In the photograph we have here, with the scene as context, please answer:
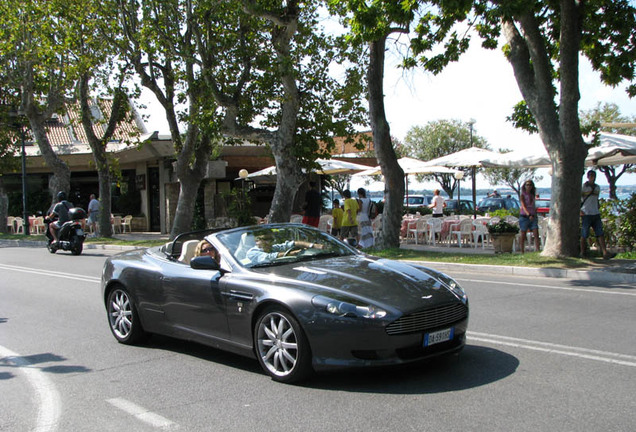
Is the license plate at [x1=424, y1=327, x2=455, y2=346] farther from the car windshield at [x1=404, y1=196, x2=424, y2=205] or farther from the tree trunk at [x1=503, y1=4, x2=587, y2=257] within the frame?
the car windshield at [x1=404, y1=196, x2=424, y2=205]

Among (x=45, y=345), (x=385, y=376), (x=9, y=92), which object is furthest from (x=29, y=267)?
(x=9, y=92)

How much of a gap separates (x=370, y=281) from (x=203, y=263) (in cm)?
166

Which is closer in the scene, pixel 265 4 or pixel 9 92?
pixel 265 4

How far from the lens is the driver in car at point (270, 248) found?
6273 mm

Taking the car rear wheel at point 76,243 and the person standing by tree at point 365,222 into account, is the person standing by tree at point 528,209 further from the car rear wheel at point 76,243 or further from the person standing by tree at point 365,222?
the car rear wheel at point 76,243

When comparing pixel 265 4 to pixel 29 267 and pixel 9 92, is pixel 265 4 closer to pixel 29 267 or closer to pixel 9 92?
pixel 29 267

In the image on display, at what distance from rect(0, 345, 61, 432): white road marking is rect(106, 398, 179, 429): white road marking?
17.9 inches

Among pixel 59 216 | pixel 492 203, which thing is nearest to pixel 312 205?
pixel 59 216

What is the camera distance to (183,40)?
19.6 m

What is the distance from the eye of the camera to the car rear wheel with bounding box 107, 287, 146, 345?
23.2 ft

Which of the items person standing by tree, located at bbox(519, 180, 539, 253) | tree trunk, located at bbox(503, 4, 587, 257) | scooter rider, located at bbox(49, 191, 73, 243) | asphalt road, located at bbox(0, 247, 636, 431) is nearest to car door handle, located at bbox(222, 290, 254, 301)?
asphalt road, located at bbox(0, 247, 636, 431)

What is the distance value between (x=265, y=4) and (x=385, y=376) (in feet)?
43.0

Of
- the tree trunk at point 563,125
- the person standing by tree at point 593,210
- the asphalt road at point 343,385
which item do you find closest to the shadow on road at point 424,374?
the asphalt road at point 343,385

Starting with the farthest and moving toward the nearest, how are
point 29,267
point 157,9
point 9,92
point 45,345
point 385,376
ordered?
point 9,92
point 157,9
point 29,267
point 45,345
point 385,376
